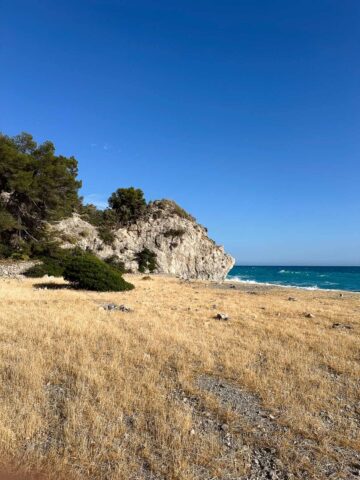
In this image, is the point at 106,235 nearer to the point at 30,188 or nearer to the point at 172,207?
the point at 30,188

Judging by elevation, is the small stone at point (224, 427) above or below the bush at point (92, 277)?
below

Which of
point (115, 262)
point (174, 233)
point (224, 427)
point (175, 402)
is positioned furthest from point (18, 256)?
point (224, 427)

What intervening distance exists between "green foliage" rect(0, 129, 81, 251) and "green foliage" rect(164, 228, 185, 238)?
79.3ft

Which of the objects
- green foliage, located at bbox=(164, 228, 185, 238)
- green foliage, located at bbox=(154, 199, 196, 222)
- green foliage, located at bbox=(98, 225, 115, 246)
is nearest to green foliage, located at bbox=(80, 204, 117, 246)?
green foliage, located at bbox=(98, 225, 115, 246)

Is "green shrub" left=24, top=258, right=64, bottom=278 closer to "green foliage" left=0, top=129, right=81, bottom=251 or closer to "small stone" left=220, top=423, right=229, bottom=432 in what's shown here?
"green foliage" left=0, top=129, right=81, bottom=251

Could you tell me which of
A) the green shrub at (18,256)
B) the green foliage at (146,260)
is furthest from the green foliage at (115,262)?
the green shrub at (18,256)

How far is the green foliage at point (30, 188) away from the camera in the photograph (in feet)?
115

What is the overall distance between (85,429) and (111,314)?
896 centimetres

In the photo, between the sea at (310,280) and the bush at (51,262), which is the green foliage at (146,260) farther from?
the sea at (310,280)

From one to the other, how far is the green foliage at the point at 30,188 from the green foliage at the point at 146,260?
1830 centimetres

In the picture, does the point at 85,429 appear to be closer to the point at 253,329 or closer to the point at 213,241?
the point at 253,329

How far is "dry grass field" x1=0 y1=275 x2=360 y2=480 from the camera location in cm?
434

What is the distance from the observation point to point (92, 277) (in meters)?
23.2

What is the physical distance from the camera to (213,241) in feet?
245
